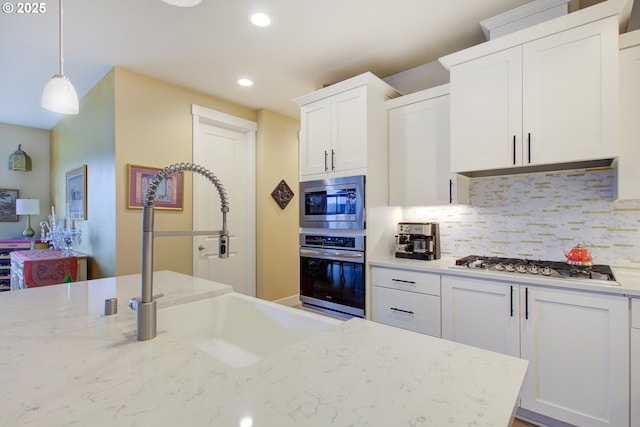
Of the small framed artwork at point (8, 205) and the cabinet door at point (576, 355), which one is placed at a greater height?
the small framed artwork at point (8, 205)

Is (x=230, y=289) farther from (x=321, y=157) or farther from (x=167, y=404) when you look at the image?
(x=321, y=157)

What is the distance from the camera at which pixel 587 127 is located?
5.62ft

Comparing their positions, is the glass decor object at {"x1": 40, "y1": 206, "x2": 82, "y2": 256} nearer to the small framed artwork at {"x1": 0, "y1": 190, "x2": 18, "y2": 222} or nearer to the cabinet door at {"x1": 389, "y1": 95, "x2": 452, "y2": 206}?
the small framed artwork at {"x1": 0, "y1": 190, "x2": 18, "y2": 222}

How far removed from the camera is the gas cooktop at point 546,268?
64.9 inches

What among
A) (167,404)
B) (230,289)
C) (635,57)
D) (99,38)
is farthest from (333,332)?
(99,38)

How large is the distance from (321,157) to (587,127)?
181 centimetres

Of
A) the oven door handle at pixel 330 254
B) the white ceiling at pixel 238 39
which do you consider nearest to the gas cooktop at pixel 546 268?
the oven door handle at pixel 330 254

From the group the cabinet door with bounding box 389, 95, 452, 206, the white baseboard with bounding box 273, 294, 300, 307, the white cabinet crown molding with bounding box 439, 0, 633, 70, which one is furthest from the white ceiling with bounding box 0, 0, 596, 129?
the white baseboard with bounding box 273, 294, 300, 307

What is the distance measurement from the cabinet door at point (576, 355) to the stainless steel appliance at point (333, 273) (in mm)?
1097

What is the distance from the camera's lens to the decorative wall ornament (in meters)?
4.08

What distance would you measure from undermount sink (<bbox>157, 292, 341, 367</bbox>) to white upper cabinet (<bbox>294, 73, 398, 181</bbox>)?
1.51 metres

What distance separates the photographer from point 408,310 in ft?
7.36

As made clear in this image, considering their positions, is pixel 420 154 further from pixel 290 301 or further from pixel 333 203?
pixel 290 301

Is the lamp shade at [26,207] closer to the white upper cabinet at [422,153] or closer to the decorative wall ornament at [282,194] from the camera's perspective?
the decorative wall ornament at [282,194]
